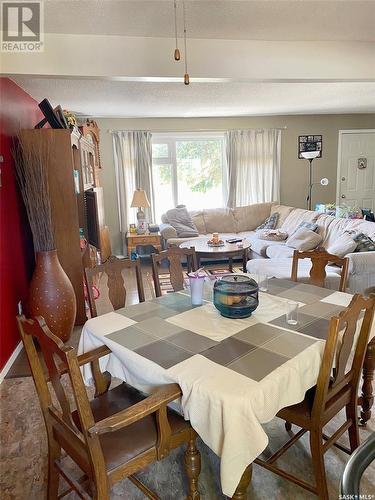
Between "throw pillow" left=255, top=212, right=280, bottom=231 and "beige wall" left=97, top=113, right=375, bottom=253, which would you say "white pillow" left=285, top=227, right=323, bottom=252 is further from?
"beige wall" left=97, top=113, right=375, bottom=253

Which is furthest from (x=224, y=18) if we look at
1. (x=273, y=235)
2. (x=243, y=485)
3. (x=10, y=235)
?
(x=273, y=235)

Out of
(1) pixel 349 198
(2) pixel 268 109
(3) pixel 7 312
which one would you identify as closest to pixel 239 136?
(2) pixel 268 109

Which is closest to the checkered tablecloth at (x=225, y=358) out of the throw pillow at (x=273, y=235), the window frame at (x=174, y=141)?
the throw pillow at (x=273, y=235)

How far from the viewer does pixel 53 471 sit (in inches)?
→ 59.0

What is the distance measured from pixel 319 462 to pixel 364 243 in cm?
265

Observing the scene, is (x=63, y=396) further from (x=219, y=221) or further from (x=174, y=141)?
(x=174, y=141)

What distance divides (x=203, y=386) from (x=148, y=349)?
0.35 m

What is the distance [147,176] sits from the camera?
625cm

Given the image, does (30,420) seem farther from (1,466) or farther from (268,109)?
(268,109)

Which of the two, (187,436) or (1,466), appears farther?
(1,466)

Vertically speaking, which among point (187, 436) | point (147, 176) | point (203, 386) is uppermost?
point (147, 176)

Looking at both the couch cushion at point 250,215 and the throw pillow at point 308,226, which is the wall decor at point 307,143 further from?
the throw pillow at point 308,226

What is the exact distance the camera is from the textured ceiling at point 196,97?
12.4ft

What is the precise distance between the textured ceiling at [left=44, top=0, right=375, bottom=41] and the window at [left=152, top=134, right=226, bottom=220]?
144 inches
